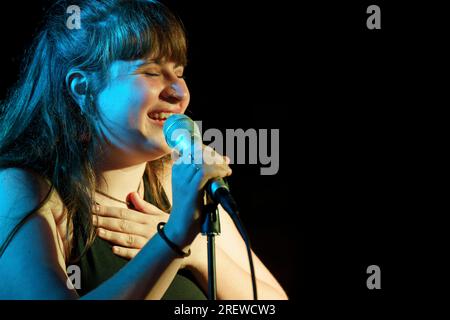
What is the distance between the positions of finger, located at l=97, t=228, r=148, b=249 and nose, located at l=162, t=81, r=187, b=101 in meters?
0.41

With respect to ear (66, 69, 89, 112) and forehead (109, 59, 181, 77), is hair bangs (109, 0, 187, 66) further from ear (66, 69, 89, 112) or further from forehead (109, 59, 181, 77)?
ear (66, 69, 89, 112)

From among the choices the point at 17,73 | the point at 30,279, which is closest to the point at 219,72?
the point at 17,73

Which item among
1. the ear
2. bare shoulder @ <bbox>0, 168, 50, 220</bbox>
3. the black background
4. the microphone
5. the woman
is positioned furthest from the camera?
the black background

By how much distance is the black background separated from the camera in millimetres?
2221

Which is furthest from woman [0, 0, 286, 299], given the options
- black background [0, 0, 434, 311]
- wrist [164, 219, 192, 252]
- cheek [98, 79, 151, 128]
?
black background [0, 0, 434, 311]

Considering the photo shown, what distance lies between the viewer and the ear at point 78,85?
154 cm

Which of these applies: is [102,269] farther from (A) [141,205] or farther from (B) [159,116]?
(B) [159,116]

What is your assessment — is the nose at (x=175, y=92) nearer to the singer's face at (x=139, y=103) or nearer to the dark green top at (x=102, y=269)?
the singer's face at (x=139, y=103)

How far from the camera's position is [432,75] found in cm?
220

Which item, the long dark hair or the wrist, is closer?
the wrist

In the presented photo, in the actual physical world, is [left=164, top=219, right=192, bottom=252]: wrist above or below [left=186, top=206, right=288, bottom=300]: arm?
above

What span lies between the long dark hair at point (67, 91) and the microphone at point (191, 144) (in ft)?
1.05

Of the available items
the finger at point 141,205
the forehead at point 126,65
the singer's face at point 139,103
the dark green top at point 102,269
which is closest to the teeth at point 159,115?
the singer's face at point 139,103

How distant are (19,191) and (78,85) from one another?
0.37m
